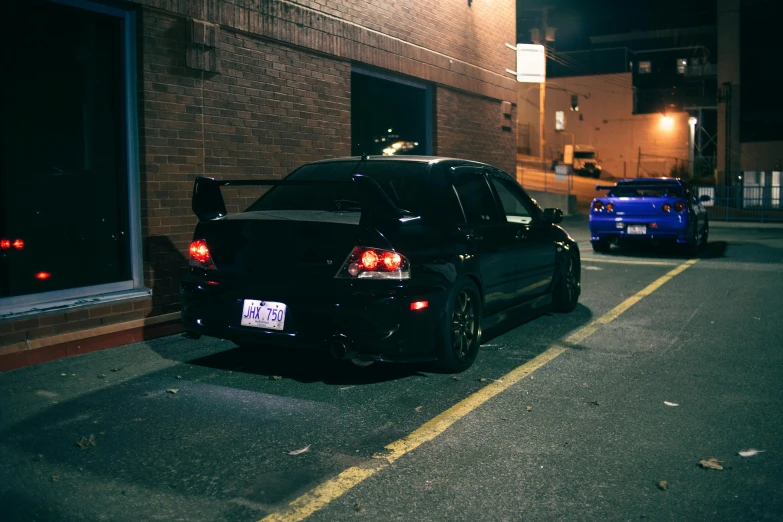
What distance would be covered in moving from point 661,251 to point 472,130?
4.60m

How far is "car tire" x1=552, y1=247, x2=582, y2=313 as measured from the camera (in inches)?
328

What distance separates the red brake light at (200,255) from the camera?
563cm

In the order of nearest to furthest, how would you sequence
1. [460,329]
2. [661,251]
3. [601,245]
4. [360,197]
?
[360,197] < [460,329] < [601,245] < [661,251]

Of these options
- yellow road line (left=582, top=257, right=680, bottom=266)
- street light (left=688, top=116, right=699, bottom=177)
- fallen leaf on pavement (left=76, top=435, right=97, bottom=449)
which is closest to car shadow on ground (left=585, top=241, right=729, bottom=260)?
yellow road line (left=582, top=257, right=680, bottom=266)

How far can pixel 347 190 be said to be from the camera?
19.9ft

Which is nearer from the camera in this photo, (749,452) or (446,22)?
(749,452)

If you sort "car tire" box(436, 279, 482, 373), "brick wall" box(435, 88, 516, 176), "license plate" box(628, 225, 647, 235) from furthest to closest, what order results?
"license plate" box(628, 225, 647, 235) < "brick wall" box(435, 88, 516, 176) < "car tire" box(436, 279, 482, 373)

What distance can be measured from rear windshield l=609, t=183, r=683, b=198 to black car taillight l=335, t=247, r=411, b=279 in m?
10.8

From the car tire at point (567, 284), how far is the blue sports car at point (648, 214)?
6370mm

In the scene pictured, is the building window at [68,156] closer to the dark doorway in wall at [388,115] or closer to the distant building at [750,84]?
the dark doorway in wall at [388,115]

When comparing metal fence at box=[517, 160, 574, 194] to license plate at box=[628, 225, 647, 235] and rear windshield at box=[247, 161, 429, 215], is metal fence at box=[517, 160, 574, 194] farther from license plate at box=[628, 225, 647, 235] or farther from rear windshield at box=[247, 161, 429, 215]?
rear windshield at box=[247, 161, 429, 215]

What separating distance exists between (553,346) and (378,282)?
2.45m

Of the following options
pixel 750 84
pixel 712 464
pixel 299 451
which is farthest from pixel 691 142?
pixel 299 451

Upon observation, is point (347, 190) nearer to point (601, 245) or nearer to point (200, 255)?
point (200, 255)
